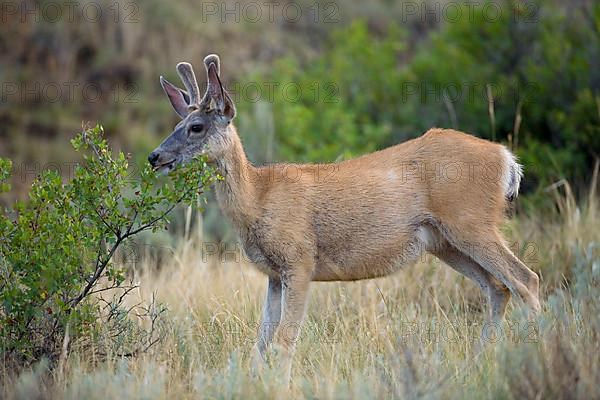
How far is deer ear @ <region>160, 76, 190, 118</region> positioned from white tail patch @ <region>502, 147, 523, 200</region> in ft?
9.25

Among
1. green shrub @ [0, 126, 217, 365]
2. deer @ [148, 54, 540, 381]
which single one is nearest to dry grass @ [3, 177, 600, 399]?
green shrub @ [0, 126, 217, 365]

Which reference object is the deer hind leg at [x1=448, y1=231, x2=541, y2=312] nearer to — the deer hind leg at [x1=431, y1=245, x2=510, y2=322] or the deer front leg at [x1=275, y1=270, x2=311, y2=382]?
the deer hind leg at [x1=431, y1=245, x2=510, y2=322]

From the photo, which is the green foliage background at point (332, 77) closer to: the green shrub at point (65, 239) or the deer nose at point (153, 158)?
the deer nose at point (153, 158)

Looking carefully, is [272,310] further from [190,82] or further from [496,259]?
[190,82]

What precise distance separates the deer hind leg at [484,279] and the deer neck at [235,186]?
1725mm

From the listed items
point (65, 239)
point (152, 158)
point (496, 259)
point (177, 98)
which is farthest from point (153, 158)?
point (496, 259)

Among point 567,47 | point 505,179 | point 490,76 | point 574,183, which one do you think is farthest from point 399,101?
point 505,179

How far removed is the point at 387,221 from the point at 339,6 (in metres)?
20.6

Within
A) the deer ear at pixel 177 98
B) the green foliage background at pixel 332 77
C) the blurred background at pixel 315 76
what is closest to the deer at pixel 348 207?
the deer ear at pixel 177 98

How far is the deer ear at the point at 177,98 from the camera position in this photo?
332 inches

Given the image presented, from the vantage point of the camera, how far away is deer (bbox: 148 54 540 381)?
25.9 ft

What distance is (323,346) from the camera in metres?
7.62

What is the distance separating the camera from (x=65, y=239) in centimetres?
723

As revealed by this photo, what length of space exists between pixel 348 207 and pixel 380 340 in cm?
114
